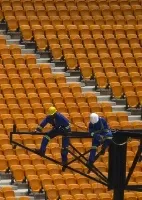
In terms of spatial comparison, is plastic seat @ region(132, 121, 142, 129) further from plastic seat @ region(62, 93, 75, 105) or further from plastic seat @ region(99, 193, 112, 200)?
plastic seat @ region(99, 193, 112, 200)

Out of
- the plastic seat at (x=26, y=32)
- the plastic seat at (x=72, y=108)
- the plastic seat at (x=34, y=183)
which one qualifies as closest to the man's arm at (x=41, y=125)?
the plastic seat at (x=34, y=183)

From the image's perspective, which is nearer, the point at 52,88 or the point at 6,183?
the point at 6,183

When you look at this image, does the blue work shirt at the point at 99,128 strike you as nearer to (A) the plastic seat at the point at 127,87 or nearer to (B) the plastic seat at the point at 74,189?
(B) the plastic seat at the point at 74,189

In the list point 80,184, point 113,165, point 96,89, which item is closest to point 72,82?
point 96,89

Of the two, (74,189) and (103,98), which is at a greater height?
(103,98)

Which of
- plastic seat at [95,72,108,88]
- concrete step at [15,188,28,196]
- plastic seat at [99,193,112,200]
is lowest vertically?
plastic seat at [99,193,112,200]

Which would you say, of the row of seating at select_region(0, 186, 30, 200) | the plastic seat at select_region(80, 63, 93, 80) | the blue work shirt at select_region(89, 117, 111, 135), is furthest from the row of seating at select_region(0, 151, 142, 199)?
the blue work shirt at select_region(89, 117, 111, 135)

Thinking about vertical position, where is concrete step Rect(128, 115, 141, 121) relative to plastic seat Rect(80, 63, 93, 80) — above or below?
below

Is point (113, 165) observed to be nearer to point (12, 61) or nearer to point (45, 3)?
point (12, 61)

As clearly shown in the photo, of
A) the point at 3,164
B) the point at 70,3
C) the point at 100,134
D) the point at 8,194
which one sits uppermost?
the point at 70,3

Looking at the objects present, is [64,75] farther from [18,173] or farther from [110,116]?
[18,173]

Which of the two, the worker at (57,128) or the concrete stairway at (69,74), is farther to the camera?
the concrete stairway at (69,74)

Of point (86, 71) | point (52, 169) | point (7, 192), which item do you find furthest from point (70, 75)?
point (7, 192)

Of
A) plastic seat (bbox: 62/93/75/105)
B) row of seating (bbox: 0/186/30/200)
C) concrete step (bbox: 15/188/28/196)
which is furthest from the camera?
plastic seat (bbox: 62/93/75/105)
